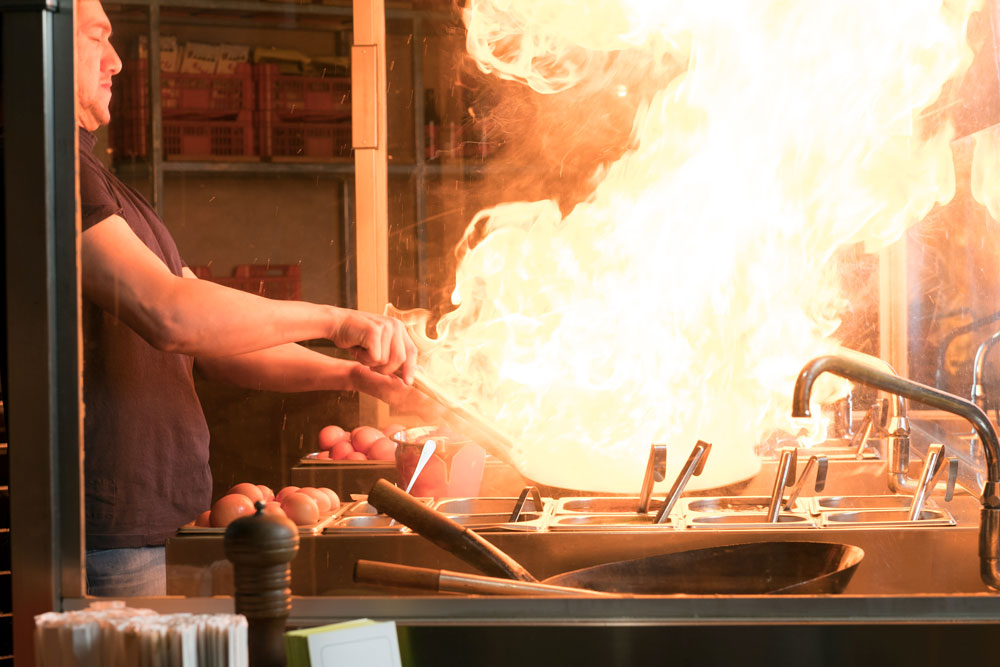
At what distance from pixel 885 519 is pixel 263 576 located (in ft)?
2.98

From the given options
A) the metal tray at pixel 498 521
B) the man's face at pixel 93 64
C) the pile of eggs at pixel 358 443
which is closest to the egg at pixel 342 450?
the pile of eggs at pixel 358 443

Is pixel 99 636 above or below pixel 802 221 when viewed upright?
below

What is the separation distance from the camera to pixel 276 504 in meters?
1.33

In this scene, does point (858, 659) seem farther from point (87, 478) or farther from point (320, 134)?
point (320, 134)

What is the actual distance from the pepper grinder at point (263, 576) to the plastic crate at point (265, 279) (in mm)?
750

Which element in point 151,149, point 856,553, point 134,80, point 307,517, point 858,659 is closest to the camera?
point 858,659

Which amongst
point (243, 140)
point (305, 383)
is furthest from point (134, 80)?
point (305, 383)

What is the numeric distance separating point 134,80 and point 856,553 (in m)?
1.22

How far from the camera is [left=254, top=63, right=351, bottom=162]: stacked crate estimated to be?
5.41 feet

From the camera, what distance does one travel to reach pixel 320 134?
1.66 metres

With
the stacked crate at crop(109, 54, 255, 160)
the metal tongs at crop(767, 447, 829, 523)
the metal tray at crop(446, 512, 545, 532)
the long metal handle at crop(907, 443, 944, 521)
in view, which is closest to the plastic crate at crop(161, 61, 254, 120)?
the stacked crate at crop(109, 54, 255, 160)

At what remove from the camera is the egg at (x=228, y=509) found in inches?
51.8

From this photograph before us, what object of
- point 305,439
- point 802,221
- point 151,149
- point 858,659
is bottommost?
point 858,659

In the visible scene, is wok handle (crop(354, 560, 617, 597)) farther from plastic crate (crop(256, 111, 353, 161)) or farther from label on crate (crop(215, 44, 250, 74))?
label on crate (crop(215, 44, 250, 74))
